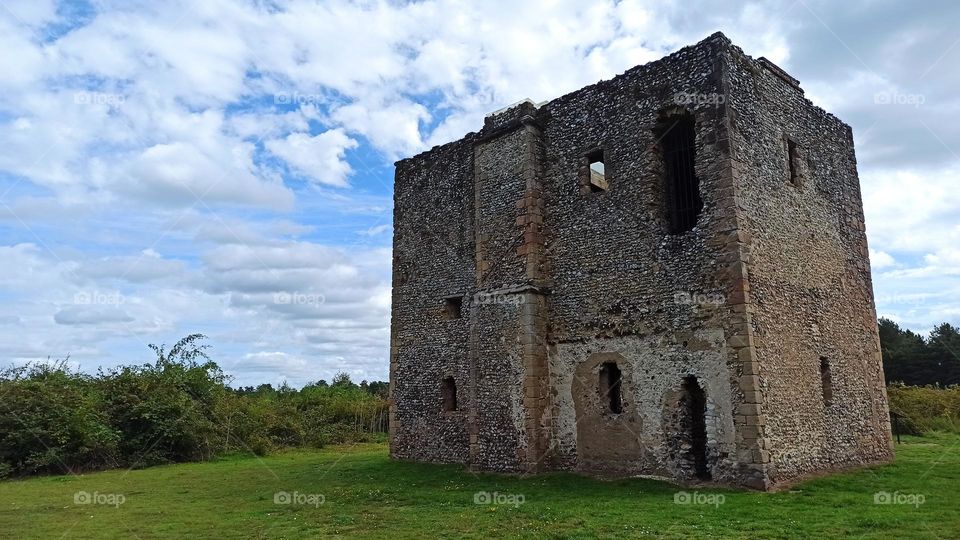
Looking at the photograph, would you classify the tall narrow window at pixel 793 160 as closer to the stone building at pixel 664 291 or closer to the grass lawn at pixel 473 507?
the stone building at pixel 664 291

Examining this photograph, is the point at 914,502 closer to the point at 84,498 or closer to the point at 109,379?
the point at 84,498

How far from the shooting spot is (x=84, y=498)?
15719 mm

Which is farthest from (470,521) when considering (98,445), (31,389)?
(31,389)

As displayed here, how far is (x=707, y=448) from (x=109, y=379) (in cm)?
2244

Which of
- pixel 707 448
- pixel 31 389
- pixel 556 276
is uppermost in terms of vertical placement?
pixel 556 276

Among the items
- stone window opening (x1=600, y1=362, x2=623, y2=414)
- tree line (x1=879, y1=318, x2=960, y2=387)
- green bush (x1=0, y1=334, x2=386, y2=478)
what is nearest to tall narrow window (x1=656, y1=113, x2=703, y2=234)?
stone window opening (x1=600, y1=362, x2=623, y2=414)
